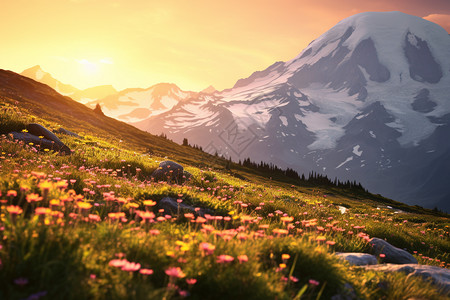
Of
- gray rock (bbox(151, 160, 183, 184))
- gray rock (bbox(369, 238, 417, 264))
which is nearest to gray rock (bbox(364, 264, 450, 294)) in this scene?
gray rock (bbox(369, 238, 417, 264))

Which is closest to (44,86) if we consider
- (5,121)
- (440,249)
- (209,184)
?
A: (5,121)

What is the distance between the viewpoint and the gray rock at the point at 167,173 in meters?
15.6

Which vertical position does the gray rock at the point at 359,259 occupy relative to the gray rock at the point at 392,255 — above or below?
above

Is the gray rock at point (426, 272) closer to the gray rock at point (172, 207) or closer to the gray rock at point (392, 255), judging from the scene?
the gray rock at point (392, 255)

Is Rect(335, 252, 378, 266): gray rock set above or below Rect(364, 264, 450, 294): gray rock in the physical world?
below

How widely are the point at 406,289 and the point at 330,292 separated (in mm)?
1275

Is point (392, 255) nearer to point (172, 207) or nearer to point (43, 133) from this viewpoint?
point (172, 207)

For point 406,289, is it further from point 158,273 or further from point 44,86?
point 44,86

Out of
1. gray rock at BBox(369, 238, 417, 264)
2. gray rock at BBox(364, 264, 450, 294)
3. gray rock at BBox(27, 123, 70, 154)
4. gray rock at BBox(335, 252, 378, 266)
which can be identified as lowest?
gray rock at BBox(369, 238, 417, 264)

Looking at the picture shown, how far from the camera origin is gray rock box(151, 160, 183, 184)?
1562cm

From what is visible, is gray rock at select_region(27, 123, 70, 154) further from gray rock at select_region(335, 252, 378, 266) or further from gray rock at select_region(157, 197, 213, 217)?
gray rock at select_region(335, 252, 378, 266)

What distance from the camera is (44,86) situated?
81562 mm

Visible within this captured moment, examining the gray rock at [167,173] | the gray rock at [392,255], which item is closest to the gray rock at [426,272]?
the gray rock at [392,255]

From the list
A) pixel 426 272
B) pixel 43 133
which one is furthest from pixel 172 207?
pixel 43 133
